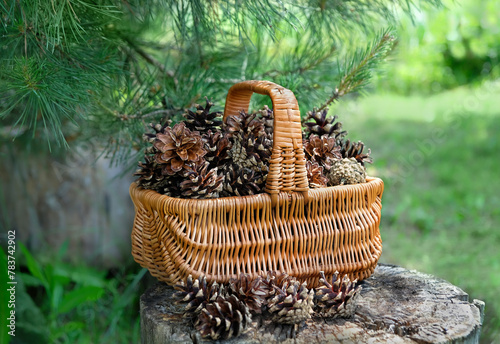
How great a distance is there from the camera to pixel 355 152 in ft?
3.44

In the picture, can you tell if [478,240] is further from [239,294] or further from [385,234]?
[239,294]

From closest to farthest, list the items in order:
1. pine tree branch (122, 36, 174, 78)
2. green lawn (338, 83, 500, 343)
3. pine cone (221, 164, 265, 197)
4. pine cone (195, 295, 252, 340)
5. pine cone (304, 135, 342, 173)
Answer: pine cone (195, 295, 252, 340) → pine cone (221, 164, 265, 197) → pine cone (304, 135, 342, 173) → pine tree branch (122, 36, 174, 78) → green lawn (338, 83, 500, 343)

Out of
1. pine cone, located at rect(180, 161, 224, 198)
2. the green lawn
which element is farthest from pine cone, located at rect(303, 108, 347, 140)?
the green lawn

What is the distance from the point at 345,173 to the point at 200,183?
33 cm

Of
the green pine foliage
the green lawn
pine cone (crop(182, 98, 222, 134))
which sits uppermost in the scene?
the green pine foliage

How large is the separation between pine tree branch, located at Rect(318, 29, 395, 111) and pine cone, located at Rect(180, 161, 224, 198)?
0.45 m

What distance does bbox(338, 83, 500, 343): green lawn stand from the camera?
2248 millimetres

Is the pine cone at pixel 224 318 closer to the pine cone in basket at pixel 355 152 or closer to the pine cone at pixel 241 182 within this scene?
the pine cone at pixel 241 182

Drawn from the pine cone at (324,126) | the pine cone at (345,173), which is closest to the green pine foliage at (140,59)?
the pine cone at (324,126)

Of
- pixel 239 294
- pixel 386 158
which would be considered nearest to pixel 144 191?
pixel 239 294

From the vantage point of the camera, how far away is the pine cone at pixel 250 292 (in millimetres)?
820

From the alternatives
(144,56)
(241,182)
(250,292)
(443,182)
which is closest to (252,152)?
(241,182)

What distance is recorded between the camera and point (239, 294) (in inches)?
32.4

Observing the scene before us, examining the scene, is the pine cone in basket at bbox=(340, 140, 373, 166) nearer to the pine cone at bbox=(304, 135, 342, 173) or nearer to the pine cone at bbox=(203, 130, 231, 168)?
the pine cone at bbox=(304, 135, 342, 173)
